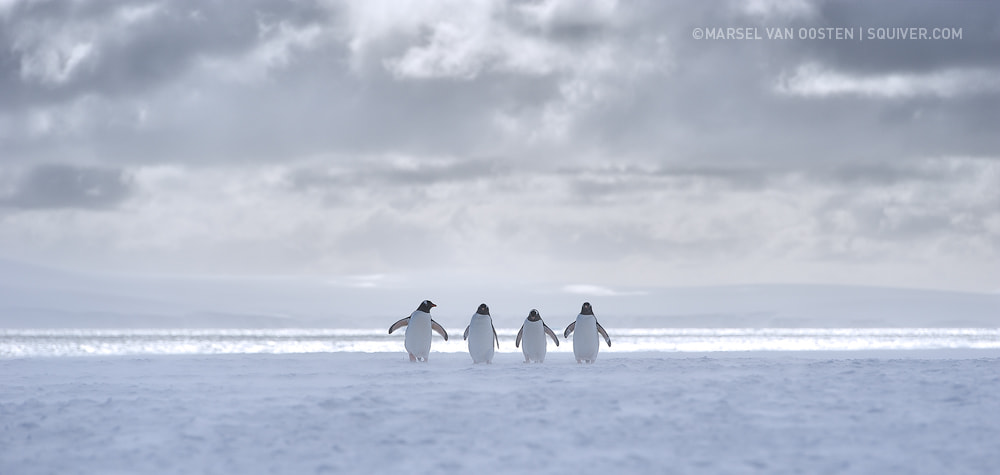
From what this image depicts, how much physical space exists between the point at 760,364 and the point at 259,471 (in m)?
7.92

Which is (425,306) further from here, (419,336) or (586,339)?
(586,339)

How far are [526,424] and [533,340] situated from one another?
777 cm

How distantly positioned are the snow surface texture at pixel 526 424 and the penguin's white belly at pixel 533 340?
14.9 feet

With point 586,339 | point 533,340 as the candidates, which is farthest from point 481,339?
point 586,339

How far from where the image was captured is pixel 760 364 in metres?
13.4

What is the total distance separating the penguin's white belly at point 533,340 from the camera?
16.5 meters

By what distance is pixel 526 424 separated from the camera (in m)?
8.80

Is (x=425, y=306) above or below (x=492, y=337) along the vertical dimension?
above

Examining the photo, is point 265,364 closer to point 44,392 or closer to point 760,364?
point 44,392

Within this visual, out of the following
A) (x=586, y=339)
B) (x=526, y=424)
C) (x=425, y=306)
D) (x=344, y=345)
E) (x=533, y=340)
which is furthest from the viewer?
(x=344, y=345)

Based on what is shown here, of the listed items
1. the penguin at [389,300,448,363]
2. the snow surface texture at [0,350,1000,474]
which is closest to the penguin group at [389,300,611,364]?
the penguin at [389,300,448,363]

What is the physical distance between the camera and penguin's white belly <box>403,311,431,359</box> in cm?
1678

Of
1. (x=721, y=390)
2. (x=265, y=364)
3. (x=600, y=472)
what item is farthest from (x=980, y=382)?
(x=265, y=364)

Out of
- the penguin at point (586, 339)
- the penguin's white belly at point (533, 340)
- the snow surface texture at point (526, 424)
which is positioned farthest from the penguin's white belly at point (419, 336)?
the snow surface texture at point (526, 424)
